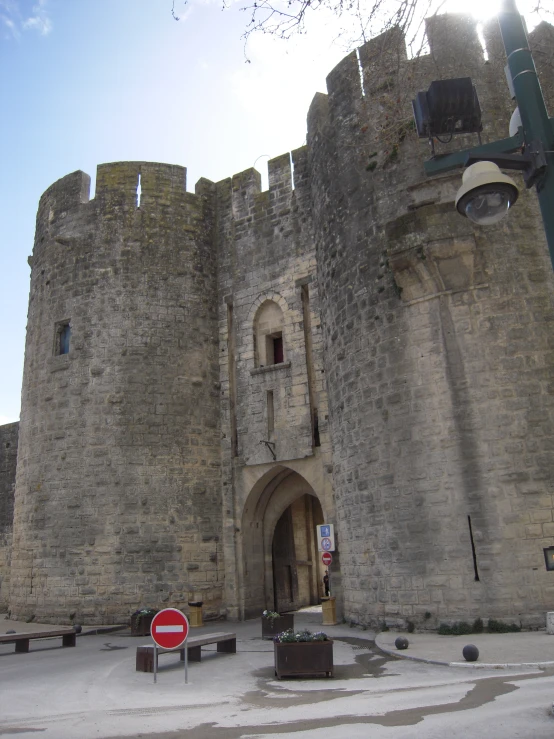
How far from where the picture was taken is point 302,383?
13898 millimetres

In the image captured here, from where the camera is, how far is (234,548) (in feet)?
46.7

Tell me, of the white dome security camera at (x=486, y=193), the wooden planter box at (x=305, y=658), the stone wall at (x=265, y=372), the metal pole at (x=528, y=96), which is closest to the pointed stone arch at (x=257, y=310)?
the stone wall at (x=265, y=372)

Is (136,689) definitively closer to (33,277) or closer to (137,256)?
(137,256)

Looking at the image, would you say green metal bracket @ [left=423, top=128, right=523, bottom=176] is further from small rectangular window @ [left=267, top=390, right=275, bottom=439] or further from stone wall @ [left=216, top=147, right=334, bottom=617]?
small rectangular window @ [left=267, top=390, right=275, bottom=439]

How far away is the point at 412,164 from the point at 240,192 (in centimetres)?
619

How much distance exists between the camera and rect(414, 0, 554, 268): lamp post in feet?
13.9

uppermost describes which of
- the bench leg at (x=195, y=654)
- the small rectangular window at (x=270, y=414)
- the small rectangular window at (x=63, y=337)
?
the small rectangular window at (x=63, y=337)

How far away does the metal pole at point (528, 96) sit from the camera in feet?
14.3

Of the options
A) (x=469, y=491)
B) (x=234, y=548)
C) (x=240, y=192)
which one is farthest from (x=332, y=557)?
(x=240, y=192)

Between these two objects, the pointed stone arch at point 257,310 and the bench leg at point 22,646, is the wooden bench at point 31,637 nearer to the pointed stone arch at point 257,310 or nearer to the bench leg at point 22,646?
the bench leg at point 22,646

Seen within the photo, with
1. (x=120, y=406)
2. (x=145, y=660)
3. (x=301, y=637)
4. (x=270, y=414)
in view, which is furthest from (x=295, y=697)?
(x=120, y=406)

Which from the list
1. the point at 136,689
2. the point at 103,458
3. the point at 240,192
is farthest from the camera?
the point at 240,192

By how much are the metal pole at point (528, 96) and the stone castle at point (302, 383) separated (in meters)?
2.50

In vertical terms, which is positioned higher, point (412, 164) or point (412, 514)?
point (412, 164)
